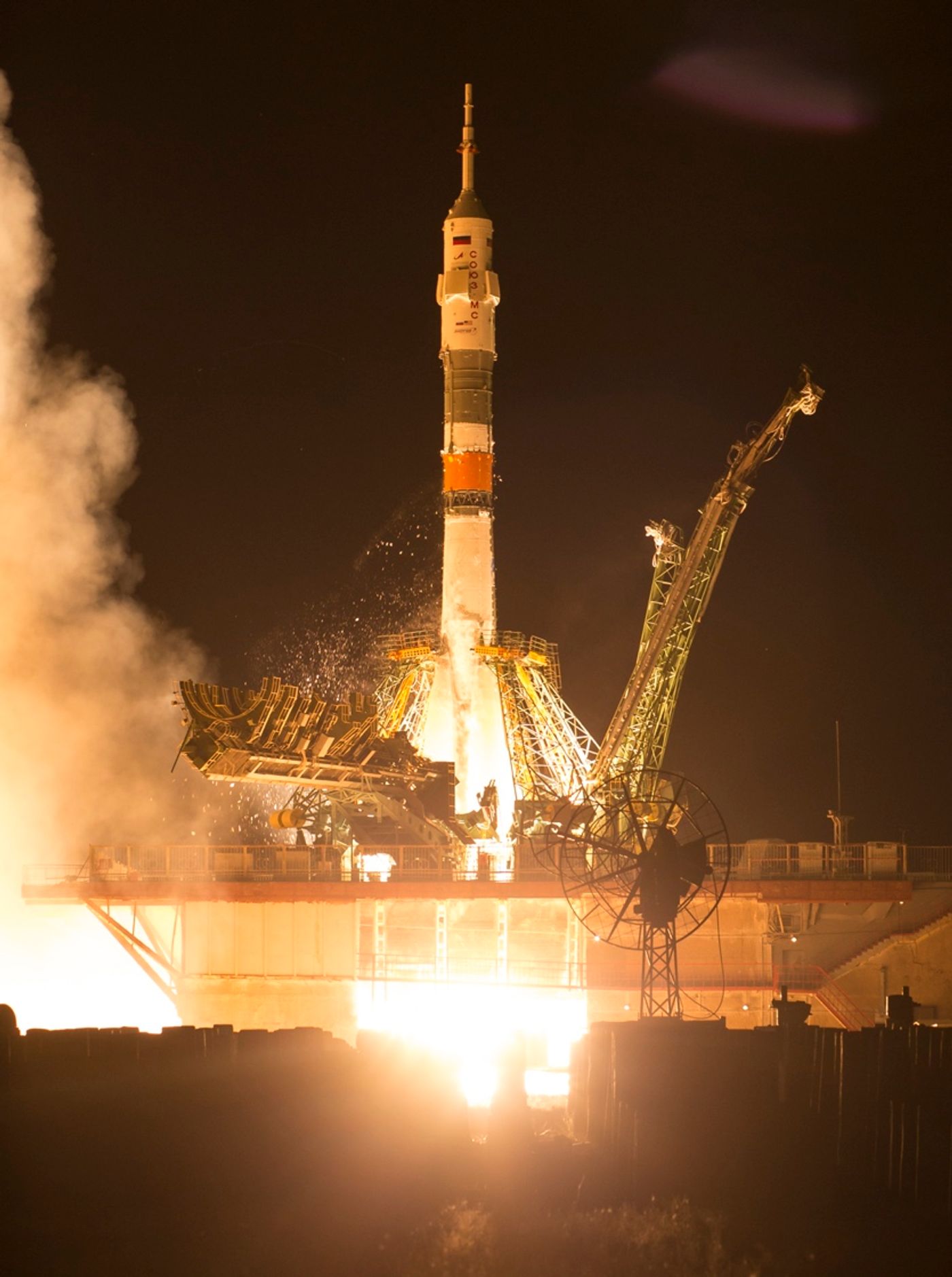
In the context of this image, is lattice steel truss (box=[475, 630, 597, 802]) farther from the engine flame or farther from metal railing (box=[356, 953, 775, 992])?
the engine flame

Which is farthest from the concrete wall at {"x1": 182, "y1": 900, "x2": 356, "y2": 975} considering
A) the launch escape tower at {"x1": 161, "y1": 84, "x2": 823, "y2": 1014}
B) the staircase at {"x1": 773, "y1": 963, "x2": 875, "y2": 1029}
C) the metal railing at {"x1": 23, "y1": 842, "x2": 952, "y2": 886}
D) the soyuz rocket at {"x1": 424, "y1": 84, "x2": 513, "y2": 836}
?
the staircase at {"x1": 773, "y1": 963, "x2": 875, "y2": 1029}

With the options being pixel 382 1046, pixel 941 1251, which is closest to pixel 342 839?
pixel 382 1046

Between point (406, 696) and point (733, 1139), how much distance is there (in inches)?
1748

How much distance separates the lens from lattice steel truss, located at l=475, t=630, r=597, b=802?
83.1 metres

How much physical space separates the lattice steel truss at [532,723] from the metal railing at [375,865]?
6.61m

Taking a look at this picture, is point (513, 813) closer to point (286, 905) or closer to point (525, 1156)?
point (286, 905)

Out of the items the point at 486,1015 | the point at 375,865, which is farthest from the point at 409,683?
the point at 486,1015

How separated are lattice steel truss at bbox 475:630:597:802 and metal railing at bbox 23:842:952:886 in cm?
661

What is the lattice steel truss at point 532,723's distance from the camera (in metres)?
83.1

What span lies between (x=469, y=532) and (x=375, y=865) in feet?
48.7

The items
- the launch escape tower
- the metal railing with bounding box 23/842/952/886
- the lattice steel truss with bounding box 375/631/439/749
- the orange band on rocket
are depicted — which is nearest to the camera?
the metal railing with bounding box 23/842/952/886

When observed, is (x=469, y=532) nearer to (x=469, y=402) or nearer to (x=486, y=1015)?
(x=469, y=402)

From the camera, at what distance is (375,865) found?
77750 mm

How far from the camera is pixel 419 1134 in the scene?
4200 centimetres
